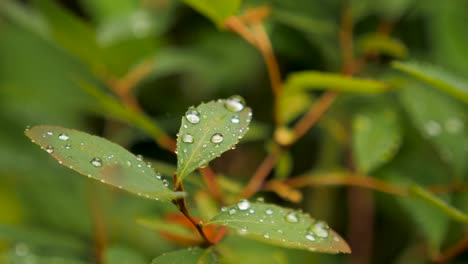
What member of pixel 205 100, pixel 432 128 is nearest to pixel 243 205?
pixel 432 128

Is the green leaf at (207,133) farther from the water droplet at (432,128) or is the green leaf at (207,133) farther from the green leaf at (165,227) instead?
the water droplet at (432,128)

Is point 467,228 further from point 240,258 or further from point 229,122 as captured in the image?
point 229,122

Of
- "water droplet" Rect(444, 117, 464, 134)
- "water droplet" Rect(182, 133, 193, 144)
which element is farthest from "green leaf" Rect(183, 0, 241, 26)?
"water droplet" Rect(444, 117, 464, 134)

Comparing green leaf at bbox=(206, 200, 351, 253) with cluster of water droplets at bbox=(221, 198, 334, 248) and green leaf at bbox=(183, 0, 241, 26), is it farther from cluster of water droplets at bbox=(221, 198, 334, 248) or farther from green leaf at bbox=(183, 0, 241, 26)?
green leaf at bbox=(183, 0, 241, 26)

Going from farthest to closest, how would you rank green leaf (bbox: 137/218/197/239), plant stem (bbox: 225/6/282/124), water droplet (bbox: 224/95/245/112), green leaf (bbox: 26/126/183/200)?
plant stem (bbox: 225/6/282/124) < green leaf (bbox: 137/218/197/239) < water droplet (bbox: 224/95/245/112) < green leaf (bbox: 26/126/183/200)

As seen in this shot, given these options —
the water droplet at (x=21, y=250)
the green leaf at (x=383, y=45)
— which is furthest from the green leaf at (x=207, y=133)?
the green leaf at (x=383, y=45)

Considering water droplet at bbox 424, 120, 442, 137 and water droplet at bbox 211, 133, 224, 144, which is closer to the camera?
water droplet at bbox 211, 133, 224, 144
